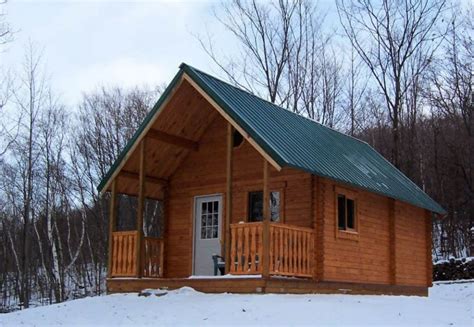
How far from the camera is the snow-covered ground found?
31.2 ft

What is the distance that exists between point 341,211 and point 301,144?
210 centimetres

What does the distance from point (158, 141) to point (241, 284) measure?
4704 millimetres

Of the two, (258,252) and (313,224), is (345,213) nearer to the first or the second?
(313,224)

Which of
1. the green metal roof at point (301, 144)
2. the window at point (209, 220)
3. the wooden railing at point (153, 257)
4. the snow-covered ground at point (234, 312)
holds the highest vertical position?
the green metal roof at point (301, 144)

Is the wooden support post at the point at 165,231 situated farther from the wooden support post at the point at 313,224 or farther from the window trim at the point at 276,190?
the wooden support post at the point at 313,224

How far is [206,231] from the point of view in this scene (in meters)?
15.0

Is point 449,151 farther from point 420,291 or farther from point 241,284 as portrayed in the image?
point 241,284

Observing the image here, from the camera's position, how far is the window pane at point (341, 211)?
46.1 ft


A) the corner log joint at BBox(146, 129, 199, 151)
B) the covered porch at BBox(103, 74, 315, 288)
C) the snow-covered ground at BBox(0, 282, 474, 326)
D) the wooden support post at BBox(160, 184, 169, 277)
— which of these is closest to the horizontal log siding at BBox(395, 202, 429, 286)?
the snow-covered ground at BBox(0, 282, 474, 326)

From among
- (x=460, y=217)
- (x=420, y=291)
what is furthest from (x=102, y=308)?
(x=460, y=217)

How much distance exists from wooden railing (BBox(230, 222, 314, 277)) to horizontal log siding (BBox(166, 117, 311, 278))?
3.95 ft

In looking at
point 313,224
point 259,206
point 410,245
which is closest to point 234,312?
point 313,224

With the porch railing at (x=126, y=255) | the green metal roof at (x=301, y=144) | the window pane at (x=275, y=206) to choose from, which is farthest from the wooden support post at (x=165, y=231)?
the window pane at (x=275, y=206)

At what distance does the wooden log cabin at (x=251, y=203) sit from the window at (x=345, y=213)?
3 cm
